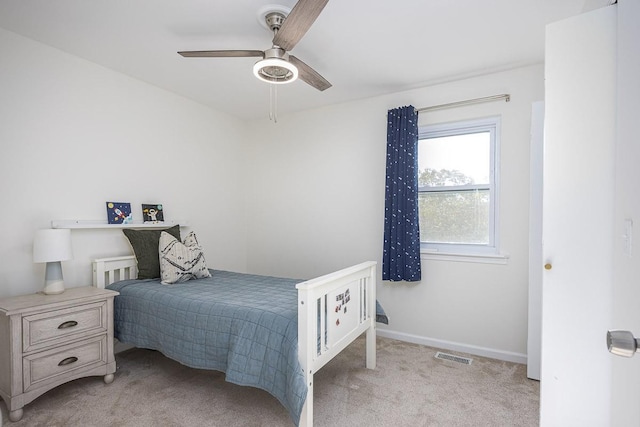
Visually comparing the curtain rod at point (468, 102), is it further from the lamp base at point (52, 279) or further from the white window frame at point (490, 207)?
the lamp base at point (52, 279)

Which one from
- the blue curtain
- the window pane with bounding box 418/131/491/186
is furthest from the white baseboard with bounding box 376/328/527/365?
the window pane with bounding box 418/131/491/186

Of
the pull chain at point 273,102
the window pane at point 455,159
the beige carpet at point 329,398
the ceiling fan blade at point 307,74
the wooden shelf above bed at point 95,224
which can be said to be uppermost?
the pull chain at point 273,102

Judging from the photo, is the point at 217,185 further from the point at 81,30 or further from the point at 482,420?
the point at 482,420

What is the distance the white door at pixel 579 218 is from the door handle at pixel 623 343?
28.4 inches

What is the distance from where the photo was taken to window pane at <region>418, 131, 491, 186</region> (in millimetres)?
2988

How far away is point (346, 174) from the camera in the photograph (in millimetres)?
3580

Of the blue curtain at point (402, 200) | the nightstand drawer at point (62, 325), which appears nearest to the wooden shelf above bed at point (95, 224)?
the nightstand drawer at point (62, 325)

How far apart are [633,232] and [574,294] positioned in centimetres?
57

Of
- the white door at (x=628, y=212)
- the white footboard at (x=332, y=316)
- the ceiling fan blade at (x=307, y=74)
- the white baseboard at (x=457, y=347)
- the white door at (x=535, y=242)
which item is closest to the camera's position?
the white door at (x=628, y=212)

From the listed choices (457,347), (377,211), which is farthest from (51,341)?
(457,347)

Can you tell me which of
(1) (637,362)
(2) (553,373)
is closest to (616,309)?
(1) (637,362)

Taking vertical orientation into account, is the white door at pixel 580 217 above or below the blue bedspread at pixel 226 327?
above

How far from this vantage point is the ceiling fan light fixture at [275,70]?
193cm

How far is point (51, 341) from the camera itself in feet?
6.80
